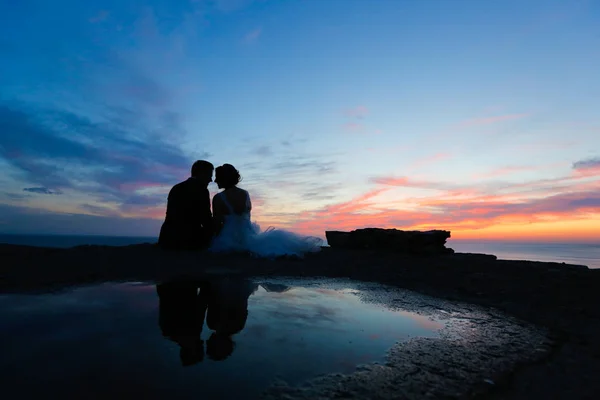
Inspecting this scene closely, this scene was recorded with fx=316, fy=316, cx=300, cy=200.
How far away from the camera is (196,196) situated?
854cm

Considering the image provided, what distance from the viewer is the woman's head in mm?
9328

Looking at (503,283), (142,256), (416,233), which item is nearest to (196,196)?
(142,256)

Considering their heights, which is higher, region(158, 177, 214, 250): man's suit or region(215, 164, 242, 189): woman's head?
region(215, 164, 242, 189): woman's head

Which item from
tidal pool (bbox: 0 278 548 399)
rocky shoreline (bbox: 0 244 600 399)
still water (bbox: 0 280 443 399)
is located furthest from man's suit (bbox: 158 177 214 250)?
still water (bbox: 0 280 443 399)

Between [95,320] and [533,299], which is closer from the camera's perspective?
[95,320]

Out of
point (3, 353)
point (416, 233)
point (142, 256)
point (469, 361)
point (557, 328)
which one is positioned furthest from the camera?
point (416, 233)

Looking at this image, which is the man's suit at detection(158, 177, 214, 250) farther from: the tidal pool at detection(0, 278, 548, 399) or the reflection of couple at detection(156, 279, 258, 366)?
the tidal pool at detection(0, 278, 548, 399)

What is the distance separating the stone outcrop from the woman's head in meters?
4.06

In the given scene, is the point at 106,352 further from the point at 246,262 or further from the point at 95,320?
the point at 246,262

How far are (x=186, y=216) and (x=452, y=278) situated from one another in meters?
6.56

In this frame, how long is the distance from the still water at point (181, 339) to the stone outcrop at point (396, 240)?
4932 millimetres

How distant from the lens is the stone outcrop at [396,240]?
890 centimetres

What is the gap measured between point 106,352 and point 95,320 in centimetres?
93

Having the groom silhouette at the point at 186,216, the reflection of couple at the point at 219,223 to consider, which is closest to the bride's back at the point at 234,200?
the reflection of couple at the point at 219,223
